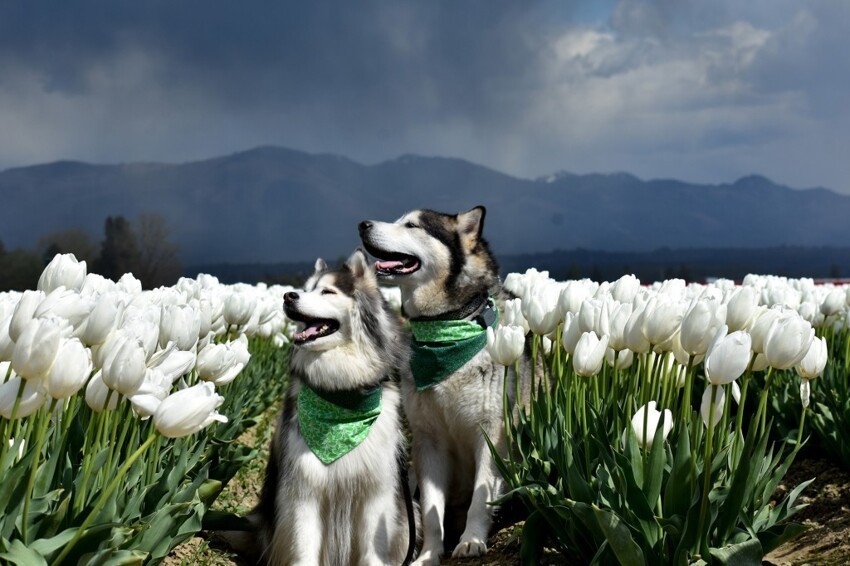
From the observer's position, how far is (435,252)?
18.8 ft

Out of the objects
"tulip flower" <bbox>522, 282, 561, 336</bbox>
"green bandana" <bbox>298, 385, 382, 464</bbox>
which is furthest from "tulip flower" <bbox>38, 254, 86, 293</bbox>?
"tulip flower" <bbox>522, 282, 561, 336</bbox>

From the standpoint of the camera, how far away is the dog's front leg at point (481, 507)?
5211 millimetres

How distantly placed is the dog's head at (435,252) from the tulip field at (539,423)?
2.51ft

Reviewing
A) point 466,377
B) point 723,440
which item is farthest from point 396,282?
point 723,440

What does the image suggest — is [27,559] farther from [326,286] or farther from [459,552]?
[459,552]

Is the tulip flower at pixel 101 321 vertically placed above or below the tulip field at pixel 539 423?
above

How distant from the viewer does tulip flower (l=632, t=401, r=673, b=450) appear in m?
3.77

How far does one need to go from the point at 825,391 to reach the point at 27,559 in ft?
19.7

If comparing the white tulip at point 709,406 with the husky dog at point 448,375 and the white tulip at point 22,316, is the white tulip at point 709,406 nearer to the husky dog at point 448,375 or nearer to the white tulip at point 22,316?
the husky dog at point 448,375

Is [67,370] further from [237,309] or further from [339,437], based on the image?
[237,309]

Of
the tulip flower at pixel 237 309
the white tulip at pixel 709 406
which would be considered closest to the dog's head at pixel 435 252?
the tulip flower at pixel 237 309

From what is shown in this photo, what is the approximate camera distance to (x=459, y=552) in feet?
17.1

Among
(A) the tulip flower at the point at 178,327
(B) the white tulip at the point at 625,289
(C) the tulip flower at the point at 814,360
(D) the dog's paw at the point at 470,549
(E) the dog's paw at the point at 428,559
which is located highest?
(B) the white tulip at the point at 625,289

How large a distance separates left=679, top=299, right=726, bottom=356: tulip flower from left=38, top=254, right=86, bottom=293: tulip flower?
2.53 m
